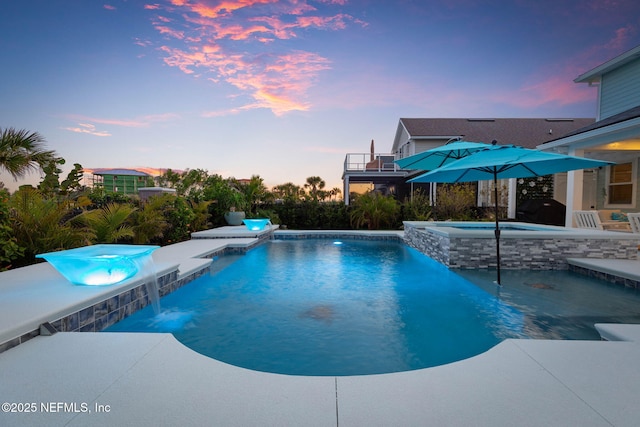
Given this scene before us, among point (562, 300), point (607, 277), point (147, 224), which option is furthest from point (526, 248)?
point (147, 224)

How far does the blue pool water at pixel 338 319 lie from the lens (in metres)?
3.33

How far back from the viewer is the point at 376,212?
570 inches

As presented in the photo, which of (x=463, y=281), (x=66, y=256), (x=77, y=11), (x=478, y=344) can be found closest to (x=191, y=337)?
→ (x=66, y=256)

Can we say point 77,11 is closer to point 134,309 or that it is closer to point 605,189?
point 134,309

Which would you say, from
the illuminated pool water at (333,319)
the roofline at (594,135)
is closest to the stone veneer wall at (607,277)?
the illuminated pool water at (333,319)

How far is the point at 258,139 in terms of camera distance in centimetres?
1888

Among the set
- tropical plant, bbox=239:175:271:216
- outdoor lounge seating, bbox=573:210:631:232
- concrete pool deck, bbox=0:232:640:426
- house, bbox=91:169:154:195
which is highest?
house, bbox=91:169:154:195

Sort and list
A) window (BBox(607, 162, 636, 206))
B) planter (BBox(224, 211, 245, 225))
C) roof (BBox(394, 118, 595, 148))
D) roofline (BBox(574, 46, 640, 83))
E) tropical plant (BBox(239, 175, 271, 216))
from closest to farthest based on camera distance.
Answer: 1. roofline (BBox(574, 46, 640, 83))
2. window (BBox(607, 162, 636, 206))
3. planter (BBox(224, 211, 245, 225))
4. tropical plant (BBox(239, 175, 271, 216))
5. roof (BBox(394, 118, 595, 148))

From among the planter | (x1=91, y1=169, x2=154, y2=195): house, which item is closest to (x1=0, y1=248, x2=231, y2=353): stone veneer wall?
the planter

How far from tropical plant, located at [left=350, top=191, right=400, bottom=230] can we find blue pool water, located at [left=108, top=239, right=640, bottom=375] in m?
7.12

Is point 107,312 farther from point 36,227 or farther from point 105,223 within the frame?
point 105,223

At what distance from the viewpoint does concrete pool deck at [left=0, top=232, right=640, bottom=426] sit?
1.84 meters

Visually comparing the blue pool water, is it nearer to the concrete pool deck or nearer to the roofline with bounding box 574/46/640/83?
the concrete pool deck

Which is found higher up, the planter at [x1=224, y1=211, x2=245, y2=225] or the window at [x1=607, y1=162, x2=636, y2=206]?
the window at [x1=607, y1=162, x2=636, y2=206]
